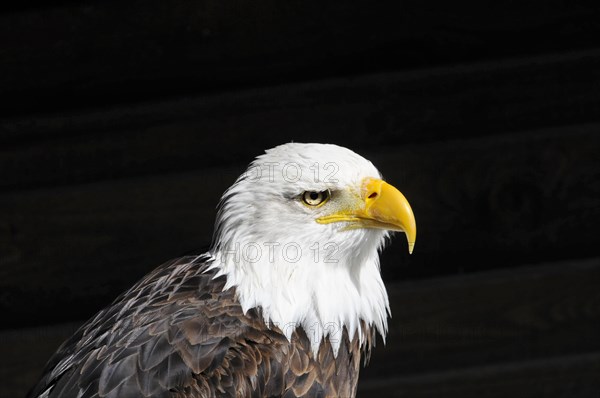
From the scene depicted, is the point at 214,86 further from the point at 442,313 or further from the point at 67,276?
the point at 442,313

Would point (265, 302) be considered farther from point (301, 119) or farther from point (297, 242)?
point (301, 119)

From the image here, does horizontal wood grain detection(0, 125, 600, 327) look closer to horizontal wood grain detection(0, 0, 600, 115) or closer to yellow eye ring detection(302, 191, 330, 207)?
horizontal wood grain detection(0, 0, 600, 115)

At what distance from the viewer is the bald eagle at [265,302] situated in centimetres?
244

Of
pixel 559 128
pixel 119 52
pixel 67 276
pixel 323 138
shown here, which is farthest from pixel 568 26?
pixel 67 276

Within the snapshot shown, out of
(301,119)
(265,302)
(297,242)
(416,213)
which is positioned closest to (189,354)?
(265,302)

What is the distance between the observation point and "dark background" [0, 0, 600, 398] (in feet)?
11.1

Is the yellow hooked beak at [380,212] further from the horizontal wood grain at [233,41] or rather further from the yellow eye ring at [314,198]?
the horizontal wood grain at [233,41]

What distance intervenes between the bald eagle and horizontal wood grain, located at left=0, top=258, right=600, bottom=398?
917 millimetres

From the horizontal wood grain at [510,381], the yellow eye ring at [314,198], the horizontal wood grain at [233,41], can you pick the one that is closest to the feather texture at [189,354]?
the yellow eye ring at [314,198]

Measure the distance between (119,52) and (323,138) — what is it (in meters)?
0.80

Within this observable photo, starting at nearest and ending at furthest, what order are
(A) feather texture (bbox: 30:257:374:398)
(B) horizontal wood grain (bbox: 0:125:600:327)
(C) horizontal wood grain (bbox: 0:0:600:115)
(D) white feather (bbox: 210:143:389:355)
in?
(A) feather texture (bbox: 30:257:374:398)
(D) white feather (bbox: 210:143:389:355)
(C) horizontal wood grain (bbox: 0:0:600:115)
(B) horizontal wood grain (bbox: 0:125:600:327)

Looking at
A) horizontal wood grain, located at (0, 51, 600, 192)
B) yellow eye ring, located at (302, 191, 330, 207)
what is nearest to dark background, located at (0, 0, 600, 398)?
horizontal wood grain, located at (0, 51, 600, 192)

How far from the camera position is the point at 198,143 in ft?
11.4

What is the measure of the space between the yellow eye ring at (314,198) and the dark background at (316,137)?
0.94 metres
